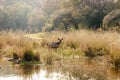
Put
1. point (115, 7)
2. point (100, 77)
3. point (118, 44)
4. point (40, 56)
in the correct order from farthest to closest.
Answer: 1. point (115, 7)
2. point (40, 56)
3. point (118, 44)
4. point (100, 77)

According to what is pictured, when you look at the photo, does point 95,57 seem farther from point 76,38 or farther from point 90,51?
point 76,38

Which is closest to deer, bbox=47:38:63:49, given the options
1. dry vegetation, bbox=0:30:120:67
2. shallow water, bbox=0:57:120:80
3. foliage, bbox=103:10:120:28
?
dry vegetation, bbox=0:30:120:67

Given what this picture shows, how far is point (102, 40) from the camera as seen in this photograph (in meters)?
13.6

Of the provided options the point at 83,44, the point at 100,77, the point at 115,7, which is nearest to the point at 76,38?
the point at 83,44

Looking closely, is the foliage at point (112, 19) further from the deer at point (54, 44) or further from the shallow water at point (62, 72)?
the shallow water at point (62, 72)

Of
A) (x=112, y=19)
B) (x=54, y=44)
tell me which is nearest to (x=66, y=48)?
(x=54, y=44)

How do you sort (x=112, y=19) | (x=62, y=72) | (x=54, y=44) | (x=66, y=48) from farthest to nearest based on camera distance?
(x=112, y=19)
(x=54, y=44)
(x=66, y=48)
(x=62, y=72)

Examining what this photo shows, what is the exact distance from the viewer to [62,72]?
932 cm

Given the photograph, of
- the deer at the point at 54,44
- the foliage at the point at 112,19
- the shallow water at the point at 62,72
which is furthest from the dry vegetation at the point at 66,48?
the foliage at the point at 112,19

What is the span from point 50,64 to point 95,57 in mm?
2526

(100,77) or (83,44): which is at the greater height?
(83,44)

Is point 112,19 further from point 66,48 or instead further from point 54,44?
point 66,48

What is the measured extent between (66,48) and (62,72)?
5.51m

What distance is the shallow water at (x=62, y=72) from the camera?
858 centimetres
